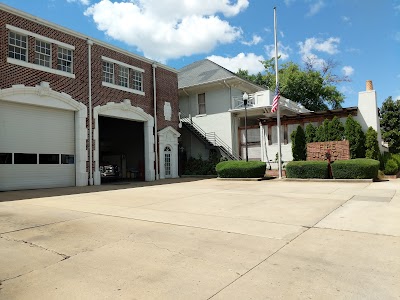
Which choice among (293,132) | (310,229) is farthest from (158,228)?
(293,132)

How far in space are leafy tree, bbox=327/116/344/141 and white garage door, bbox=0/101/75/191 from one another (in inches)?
659

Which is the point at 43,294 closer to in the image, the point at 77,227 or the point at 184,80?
the point at 77,227

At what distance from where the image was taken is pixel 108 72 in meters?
20.2

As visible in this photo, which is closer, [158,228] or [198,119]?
[158,228]

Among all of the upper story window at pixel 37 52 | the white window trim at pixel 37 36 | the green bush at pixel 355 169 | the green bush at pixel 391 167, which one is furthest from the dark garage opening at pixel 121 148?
the green bush at pixel 391 167

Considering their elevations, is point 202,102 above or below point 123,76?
below

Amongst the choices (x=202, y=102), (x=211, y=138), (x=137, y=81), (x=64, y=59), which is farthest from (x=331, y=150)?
(x=64, y=59)

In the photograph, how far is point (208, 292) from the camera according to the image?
3.32m

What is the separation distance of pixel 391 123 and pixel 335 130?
15.5 meters

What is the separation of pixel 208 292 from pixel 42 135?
15.7 meters

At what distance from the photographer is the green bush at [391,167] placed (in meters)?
19.5

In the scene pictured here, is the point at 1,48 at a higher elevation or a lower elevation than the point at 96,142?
higher

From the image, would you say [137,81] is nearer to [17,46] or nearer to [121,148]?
[17,46]

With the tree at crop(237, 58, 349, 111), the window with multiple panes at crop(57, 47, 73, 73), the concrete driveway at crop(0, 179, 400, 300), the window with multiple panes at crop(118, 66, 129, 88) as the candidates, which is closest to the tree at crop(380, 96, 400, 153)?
the tree at crop(237, 58, 349, 111)
